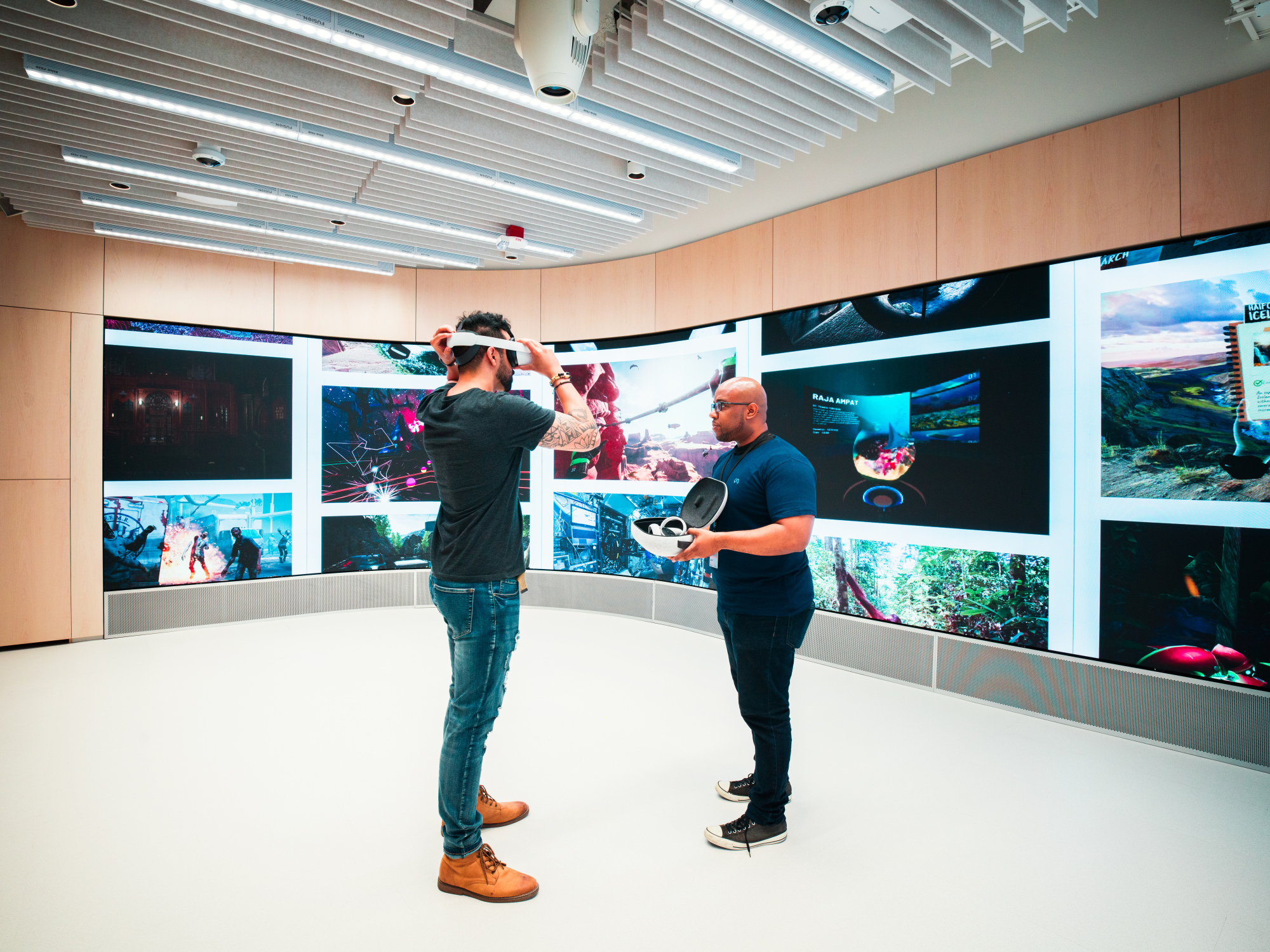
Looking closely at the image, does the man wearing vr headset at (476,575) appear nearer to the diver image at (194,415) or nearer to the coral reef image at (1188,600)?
the coral reef image at (1188,600)

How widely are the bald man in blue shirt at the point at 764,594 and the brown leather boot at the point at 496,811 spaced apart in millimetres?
728

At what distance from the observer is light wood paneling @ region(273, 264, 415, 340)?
5.87m

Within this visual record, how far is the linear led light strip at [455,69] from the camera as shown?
8.77ft

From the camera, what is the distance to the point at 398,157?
12.8 ft

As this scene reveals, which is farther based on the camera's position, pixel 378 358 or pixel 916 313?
pixel 378 358

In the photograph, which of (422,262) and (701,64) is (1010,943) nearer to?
(701,64)

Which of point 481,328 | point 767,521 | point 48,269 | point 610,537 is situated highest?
point 48,269

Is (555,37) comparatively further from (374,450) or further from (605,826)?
(374,450)

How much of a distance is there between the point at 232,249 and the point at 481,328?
4.54 meters

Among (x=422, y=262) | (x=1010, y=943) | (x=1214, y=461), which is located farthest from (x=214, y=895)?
(x=422, y=262)

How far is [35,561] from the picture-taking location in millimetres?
5008

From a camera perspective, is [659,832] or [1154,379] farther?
[1154,379]

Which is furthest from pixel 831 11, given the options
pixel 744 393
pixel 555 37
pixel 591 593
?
pixel 591 593

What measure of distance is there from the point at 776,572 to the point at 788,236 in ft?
11.6
